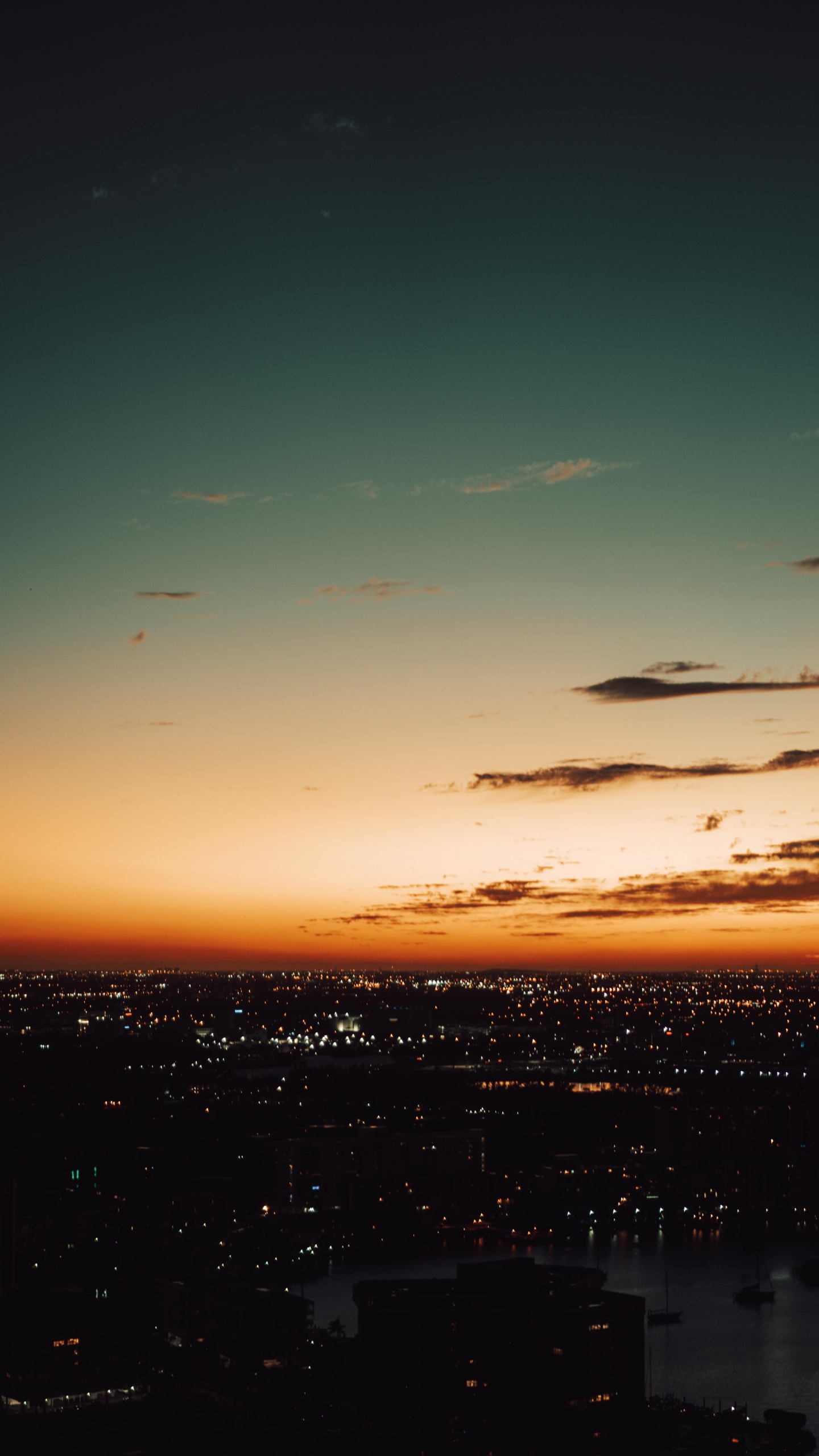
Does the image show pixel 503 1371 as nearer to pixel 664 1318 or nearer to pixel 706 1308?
pixel 664 1318

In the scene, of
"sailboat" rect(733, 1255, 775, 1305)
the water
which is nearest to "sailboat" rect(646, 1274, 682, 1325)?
the water

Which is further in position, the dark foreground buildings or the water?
the water

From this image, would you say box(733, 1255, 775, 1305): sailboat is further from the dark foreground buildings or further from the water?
the dark foreground buildings

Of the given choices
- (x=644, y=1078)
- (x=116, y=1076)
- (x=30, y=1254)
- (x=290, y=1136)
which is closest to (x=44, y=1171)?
(x=290, y=1136)

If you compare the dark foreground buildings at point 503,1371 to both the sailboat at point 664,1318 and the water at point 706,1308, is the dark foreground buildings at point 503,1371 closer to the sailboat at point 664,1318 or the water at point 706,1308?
the water at point 706,1308

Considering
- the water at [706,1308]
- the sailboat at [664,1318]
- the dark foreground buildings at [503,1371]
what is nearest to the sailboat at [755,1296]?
the water at [706,1308]

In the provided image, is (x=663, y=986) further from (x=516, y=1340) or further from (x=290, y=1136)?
(x=516, y=1340)
